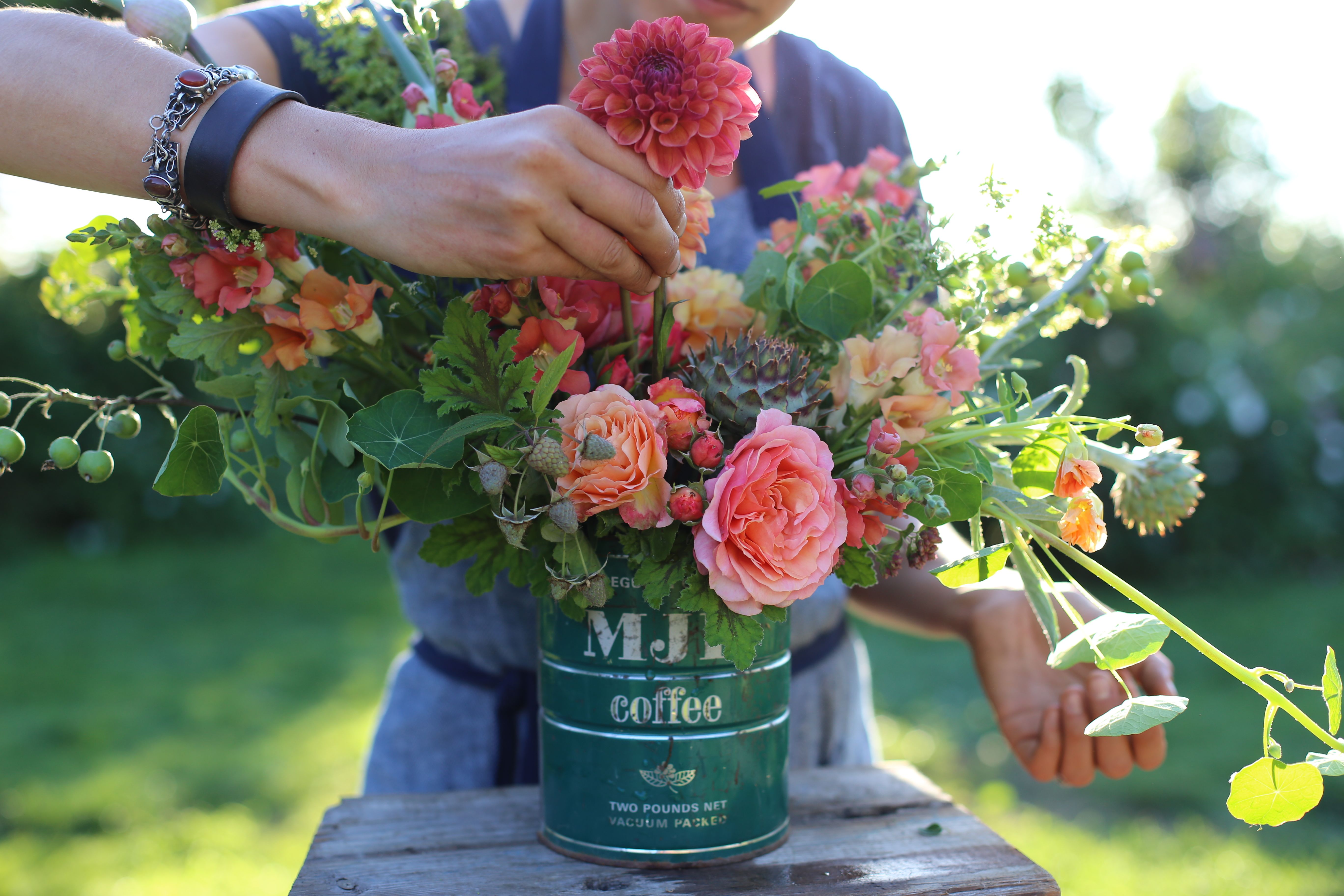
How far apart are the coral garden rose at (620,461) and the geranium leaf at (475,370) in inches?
1.7

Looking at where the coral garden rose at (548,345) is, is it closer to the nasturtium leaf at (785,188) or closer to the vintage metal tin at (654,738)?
the vintage metal tin at (654,738)

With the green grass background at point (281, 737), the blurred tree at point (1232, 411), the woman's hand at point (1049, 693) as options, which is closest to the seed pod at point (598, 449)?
the woman's hand at point (1049, 693)

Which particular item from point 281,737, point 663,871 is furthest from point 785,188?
point 281,737

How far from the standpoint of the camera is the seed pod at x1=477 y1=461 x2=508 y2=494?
70cm

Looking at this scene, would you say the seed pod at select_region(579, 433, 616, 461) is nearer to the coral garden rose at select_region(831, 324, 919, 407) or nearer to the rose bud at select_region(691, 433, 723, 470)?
the rose bud at select_region(691, 433, 723, 470)

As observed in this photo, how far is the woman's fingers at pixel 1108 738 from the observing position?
101 cm

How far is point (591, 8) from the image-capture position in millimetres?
1260

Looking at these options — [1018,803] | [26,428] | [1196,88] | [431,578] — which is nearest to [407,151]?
[431,578]

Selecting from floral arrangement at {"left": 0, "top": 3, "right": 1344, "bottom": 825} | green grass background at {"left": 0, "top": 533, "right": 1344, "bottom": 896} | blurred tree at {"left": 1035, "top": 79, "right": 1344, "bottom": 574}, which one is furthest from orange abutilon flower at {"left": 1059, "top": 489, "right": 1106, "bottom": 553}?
Result: blurred tree at {"left": 1035, "top": 79, "right": 1344, "bottom": 574}

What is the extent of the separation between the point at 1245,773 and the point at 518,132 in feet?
2.25

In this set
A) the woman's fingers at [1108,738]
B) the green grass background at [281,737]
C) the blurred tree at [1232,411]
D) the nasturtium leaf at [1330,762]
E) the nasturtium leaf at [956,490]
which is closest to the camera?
the nasturtium leaf at [1330,762]

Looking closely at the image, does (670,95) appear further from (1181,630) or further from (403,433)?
(1181,630)

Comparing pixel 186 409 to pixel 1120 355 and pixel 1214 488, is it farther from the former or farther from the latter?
pixel 1214 488

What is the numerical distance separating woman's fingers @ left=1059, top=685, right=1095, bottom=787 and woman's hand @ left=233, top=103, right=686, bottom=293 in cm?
68
